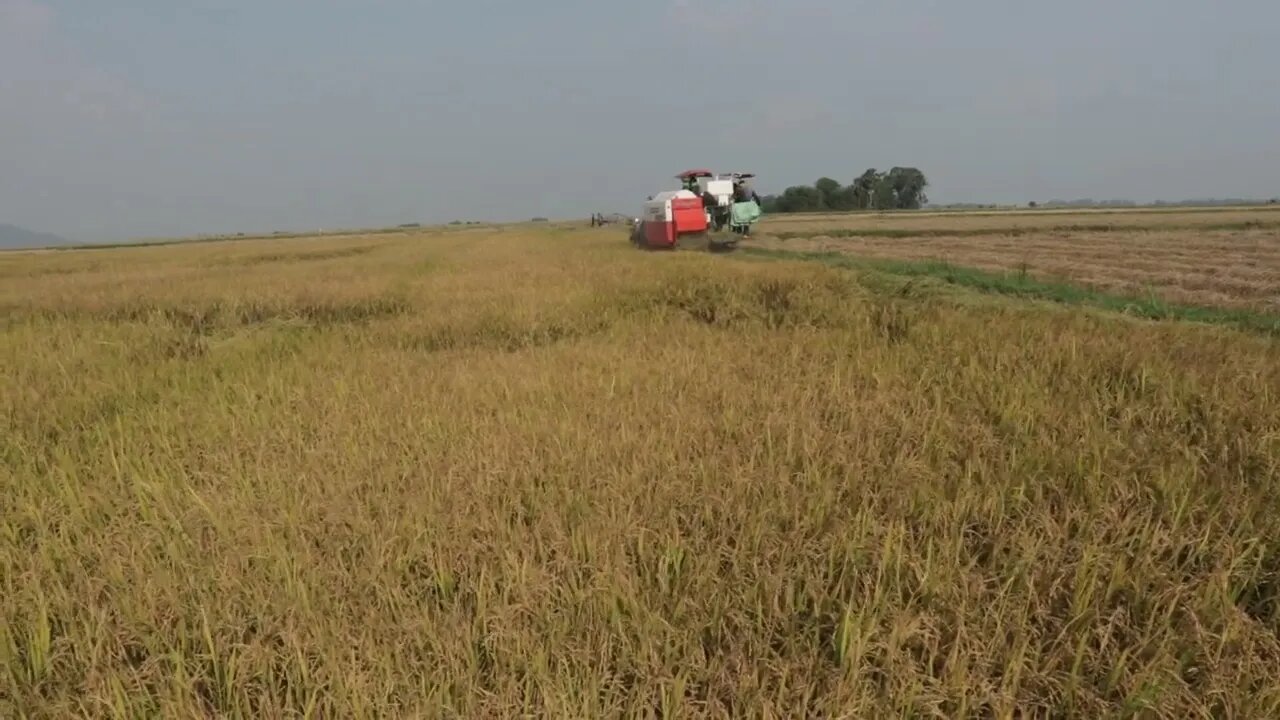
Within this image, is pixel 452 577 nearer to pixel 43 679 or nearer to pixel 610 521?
pixel 610 521

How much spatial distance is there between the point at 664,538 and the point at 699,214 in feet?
59.1

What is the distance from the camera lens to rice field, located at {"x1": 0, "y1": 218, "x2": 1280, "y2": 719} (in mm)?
1326

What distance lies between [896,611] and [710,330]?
3.99 meters

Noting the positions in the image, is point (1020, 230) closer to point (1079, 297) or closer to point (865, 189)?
point (1079, 297)

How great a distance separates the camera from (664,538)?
1.81m

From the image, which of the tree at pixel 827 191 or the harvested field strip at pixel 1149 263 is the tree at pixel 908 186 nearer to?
the tree at pixel 827 191

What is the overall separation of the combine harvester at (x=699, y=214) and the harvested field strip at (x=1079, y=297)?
24.1ft

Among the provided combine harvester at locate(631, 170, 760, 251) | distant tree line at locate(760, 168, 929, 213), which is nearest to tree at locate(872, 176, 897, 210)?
distant tree line at locate(760, 168, 929, 213)

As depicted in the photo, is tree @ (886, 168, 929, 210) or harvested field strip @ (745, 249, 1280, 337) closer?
harvested field strip @ (745, 249, 1280, 337)

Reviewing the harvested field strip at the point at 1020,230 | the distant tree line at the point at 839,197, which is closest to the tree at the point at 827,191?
the distant tree line at the point at 839,197

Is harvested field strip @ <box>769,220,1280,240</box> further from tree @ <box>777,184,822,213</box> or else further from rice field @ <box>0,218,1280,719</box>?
tree @ <box>777,184,822,213</box>

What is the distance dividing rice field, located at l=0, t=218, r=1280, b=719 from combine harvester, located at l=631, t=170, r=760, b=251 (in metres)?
15.2

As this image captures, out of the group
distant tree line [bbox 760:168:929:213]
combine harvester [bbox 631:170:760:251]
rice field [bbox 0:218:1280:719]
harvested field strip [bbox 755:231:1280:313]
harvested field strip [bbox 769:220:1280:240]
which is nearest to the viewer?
rice field [bbox 0:218:1280:719]

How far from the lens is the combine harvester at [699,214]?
61.4 feet
